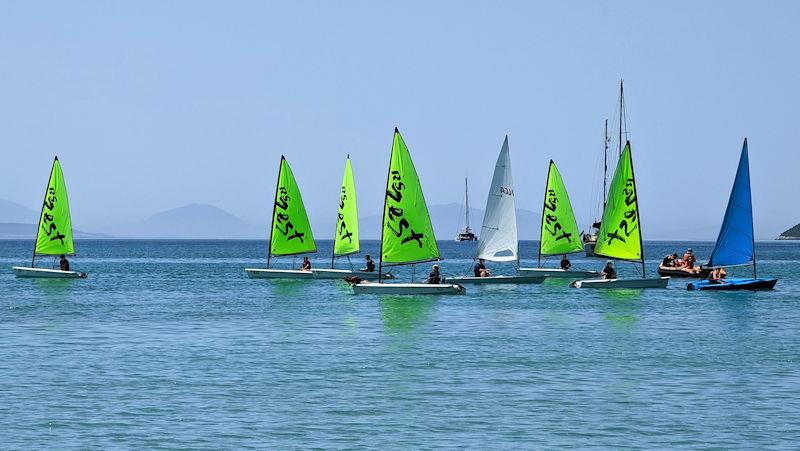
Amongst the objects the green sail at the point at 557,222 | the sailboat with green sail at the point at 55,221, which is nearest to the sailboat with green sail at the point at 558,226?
the green sail at the point at 557,222

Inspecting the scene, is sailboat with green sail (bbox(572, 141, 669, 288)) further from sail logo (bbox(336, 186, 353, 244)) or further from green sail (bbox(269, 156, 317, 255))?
green sail (bbox(269, 156, 317, 255))

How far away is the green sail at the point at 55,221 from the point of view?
277 ft

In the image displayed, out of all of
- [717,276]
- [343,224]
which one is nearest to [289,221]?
[343,224]

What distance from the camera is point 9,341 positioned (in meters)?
44.5

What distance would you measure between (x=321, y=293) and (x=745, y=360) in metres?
39.3

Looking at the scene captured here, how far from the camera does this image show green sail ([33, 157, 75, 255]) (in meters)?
84.3

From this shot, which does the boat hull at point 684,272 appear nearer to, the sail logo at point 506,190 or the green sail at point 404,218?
the sail logo at point 506,190

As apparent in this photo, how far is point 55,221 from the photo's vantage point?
280ft

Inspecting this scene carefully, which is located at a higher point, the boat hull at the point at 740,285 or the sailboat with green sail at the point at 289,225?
the sailboat with green sail at the point at 289,225

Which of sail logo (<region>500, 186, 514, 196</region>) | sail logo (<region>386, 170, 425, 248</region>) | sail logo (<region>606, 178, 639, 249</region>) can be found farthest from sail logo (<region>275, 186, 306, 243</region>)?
sail logo (<region>606, 178, 639, 249</region>)

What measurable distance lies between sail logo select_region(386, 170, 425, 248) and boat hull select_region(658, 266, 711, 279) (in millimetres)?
29612

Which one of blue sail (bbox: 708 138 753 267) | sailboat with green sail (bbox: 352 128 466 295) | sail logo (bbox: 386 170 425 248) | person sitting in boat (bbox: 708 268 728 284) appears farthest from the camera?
person sitting in boat (bbox: 708 268 728 284)

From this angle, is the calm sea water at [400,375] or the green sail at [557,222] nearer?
the calm sea water at [400,375]

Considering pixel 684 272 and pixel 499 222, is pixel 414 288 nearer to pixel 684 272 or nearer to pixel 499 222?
pixel 499 222
